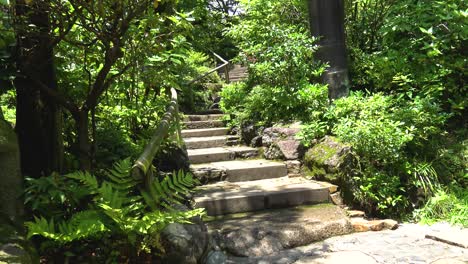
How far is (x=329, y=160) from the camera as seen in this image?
17.1 ft

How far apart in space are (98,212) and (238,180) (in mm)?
2964

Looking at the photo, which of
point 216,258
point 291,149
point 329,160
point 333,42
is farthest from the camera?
point 333,42

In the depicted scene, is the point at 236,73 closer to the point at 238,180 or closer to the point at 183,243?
the point at 238,180

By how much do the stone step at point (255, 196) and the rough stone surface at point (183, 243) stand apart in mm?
1200

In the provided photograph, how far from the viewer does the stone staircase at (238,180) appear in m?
4.69

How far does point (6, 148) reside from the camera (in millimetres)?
2826

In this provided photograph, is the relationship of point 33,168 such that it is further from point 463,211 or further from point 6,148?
point 463,211

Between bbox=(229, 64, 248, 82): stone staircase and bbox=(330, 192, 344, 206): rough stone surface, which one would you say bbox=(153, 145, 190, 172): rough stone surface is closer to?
bbox=(330, 192, 344, 206): rough stone surface

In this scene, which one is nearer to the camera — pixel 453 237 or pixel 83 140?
pixel 83 140

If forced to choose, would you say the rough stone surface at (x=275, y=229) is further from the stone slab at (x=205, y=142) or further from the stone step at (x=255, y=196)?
the stone slab at (x=205, y=142)

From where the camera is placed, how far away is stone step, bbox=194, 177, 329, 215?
4.60 meters

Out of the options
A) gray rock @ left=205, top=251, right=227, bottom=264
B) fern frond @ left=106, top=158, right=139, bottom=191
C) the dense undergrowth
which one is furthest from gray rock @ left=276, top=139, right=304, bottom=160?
fern frond @ left=106, top=158, right=139, bottom=191

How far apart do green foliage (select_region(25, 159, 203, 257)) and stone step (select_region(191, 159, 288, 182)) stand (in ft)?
7.76

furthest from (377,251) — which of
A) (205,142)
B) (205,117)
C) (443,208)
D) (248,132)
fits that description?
(205,117)
